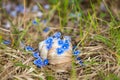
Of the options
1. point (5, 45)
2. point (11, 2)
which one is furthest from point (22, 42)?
point (11, 2)

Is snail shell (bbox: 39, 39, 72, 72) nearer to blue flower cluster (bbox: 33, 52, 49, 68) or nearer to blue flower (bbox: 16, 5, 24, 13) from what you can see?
blue flower cluster (bbox: 33, 52, 49, 68)

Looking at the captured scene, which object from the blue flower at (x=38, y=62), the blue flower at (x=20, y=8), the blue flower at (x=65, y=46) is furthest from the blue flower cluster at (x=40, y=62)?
the blue flower at (x=20, y=8)

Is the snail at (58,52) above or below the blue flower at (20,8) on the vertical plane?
below

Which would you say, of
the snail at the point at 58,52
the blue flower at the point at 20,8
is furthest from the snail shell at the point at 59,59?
the blue flower at the point at 20,8

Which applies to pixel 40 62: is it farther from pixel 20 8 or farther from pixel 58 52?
pixel 20 8

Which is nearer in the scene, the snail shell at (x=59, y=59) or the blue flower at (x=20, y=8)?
the snail shell at (x=59, y=59)

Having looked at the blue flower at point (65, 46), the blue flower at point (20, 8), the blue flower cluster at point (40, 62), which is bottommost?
the blue flower cluster at point (40, 62)

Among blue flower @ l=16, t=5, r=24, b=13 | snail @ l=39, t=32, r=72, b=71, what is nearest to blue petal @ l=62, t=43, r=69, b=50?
snail @ l=39, t=32, r=72, b=71

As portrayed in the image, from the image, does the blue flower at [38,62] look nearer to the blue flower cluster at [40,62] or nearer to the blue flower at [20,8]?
the blue flower cluster at [40,62]

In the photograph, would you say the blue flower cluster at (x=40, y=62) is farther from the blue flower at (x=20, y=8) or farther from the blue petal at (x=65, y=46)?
the blue flower at (x=20, y=8)
